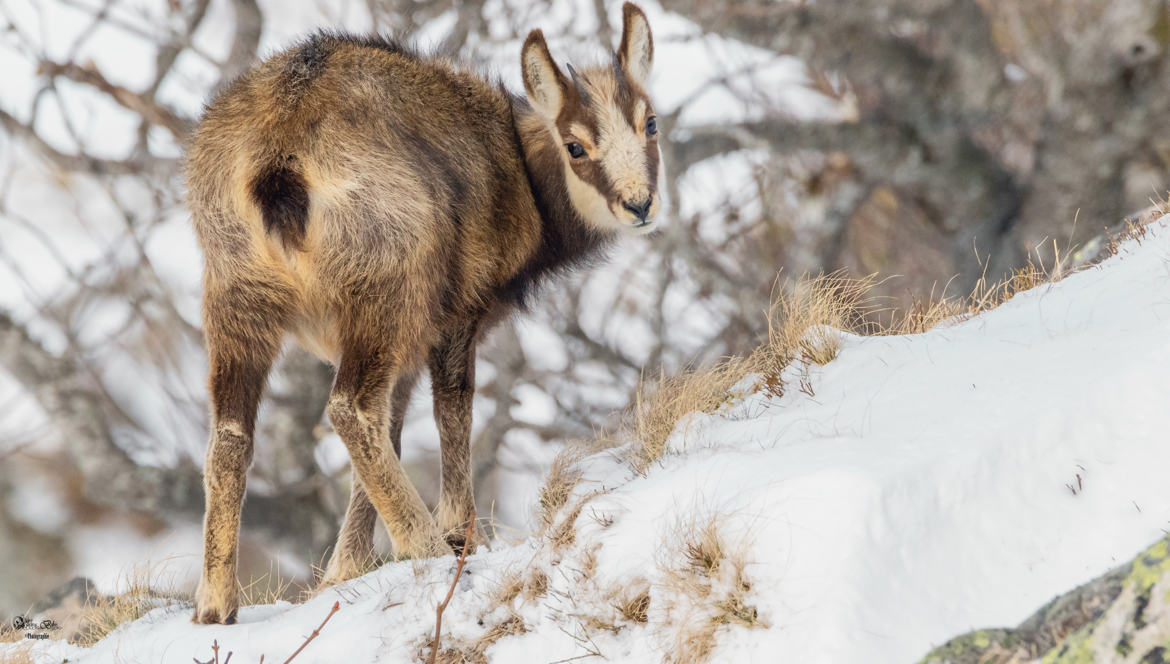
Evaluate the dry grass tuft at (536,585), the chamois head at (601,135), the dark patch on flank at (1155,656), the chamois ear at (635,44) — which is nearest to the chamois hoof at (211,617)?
the dry grass tuft at (536,585)

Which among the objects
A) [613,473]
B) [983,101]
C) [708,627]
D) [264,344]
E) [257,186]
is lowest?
[708,627]

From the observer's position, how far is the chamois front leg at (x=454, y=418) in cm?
505

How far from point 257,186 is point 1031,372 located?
3083 mm

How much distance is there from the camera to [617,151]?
16.4 feet

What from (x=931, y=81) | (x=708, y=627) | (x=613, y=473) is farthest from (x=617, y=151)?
(x=931, y=81)

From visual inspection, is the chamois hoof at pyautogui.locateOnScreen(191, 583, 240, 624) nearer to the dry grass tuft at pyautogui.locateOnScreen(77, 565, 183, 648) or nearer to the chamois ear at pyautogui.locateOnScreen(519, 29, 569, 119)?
the dry grass tuft at pyautogui.locateOnScreen(77, 565, 183, 648)

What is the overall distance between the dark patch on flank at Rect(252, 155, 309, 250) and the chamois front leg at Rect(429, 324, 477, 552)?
103 cm

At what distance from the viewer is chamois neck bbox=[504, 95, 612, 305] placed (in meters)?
5.29

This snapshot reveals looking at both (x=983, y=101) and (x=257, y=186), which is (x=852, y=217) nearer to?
(x=983, y=101)

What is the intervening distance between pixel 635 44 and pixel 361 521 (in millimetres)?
2875

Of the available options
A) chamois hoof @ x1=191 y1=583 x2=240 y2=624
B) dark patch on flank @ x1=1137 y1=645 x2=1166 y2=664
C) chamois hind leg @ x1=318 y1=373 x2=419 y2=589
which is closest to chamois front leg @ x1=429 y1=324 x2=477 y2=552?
chamois hind leg @ x1=318 y1=373 x2=419 y2=589

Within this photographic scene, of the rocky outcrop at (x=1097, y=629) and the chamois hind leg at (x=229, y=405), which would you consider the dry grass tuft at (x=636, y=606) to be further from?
the chamois hind leg at (x=229, y=405)

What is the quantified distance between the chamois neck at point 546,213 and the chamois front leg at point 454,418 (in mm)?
393
